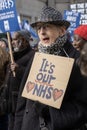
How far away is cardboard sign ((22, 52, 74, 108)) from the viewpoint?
3.13m

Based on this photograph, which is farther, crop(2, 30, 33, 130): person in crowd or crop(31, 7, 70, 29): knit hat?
crop(2, 30, 33, 130): person in crowd

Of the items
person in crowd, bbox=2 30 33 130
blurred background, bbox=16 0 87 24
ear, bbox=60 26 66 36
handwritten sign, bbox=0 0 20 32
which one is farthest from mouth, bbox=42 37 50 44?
blurred background, bbox=16 0 87 24

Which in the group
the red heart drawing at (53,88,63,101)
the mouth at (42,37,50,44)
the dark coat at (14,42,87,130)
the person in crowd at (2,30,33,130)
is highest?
the mouth at (42,37,50,44)

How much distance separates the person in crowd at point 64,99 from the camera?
3.13 meters

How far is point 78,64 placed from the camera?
298cm

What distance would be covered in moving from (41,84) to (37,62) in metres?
0.18

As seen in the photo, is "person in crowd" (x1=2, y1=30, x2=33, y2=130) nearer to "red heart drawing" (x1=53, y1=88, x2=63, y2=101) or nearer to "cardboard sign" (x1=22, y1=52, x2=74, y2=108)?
"cardboard sign" (x1=22, y1=52, x2=74, y2=108)

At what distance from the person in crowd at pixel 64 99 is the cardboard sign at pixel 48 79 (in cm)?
6

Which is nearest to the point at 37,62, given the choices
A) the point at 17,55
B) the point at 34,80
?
the point at 34,80

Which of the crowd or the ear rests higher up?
the ear

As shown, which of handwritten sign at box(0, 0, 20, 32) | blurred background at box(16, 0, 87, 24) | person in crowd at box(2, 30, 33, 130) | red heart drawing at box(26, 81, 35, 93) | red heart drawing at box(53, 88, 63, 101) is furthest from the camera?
blurred background at box(16, 0, 87, 24)

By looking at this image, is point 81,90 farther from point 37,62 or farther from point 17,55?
point 17,55

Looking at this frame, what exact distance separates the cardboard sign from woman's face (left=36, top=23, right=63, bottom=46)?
14 cm

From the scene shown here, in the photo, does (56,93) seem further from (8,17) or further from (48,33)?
(8,17)
